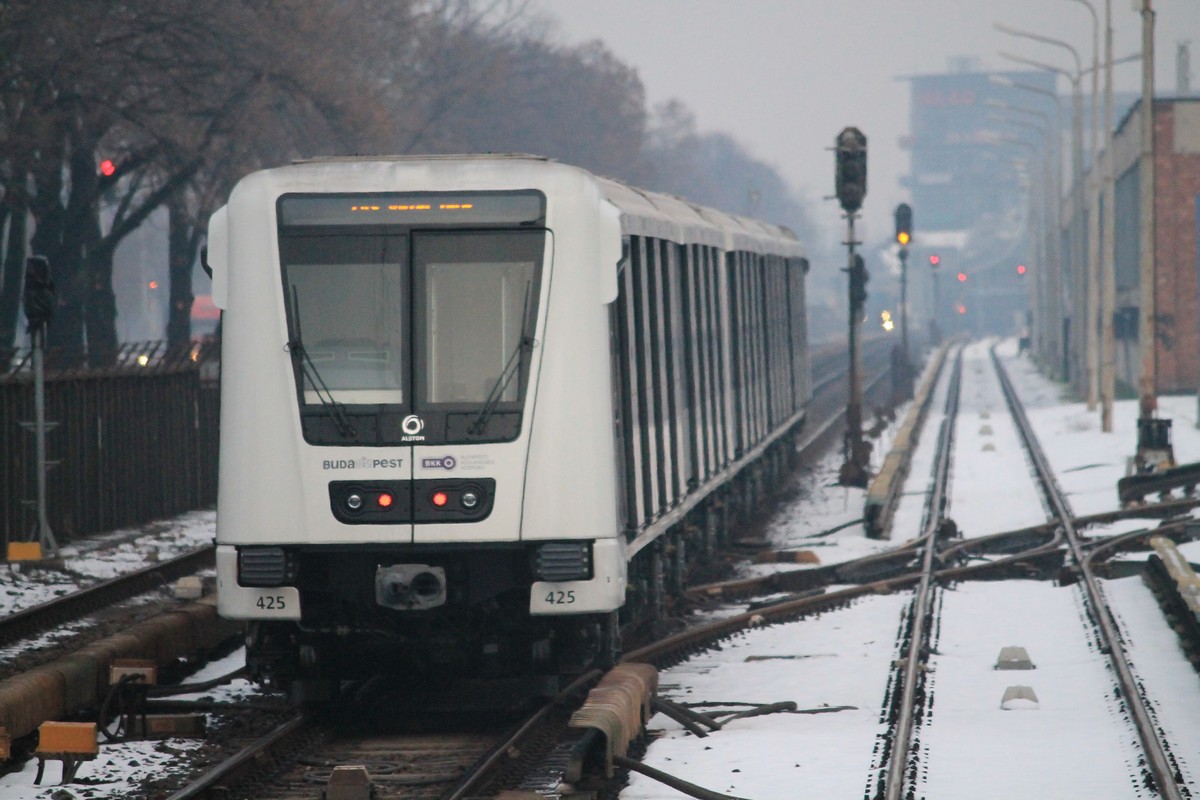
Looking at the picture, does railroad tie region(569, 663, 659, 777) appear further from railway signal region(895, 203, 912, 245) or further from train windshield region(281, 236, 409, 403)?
railway signal region(895, 203, 912, 245)

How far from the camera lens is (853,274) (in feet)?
88.0

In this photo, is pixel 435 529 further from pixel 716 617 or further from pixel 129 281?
pixel 129 281

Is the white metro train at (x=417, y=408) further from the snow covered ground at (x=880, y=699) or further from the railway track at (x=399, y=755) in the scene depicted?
the snow covered ground at (x=880, y=699)

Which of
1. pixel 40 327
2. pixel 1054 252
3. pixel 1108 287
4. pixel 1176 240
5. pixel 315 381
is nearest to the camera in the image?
pixel 315 381

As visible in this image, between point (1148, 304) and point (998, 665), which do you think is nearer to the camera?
point (998, 665)

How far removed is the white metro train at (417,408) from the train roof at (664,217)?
26cm

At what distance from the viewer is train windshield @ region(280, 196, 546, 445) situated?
1077 centimetres

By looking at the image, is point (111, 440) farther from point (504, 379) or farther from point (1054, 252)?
point (1054, 252)

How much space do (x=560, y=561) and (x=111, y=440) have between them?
12.8 meters

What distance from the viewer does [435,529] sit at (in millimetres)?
10688

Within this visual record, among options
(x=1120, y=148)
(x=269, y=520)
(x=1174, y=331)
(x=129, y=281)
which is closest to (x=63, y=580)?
(x=269, y=520)

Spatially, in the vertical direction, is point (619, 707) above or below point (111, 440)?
below

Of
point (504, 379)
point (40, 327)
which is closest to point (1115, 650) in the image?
point (504, 379)

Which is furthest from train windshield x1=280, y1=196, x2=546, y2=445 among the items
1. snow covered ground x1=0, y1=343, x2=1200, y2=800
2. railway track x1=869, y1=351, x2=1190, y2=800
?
railway track x1=869, y1=351, x2=1190, y2=800
